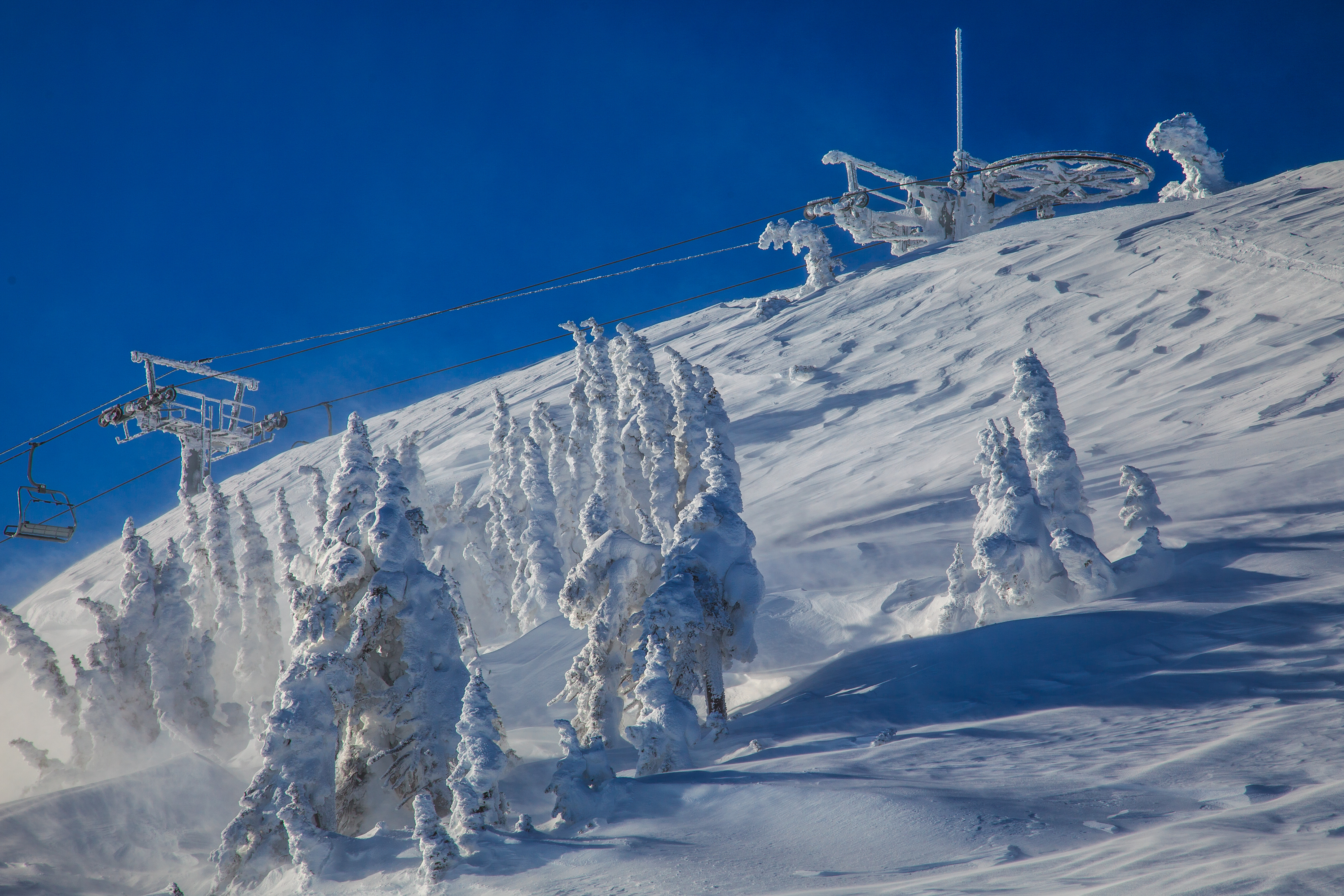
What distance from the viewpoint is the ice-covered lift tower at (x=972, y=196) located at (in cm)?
5831

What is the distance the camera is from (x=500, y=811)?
393 inches

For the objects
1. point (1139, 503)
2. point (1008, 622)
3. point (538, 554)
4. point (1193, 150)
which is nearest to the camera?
point (1008, 622)

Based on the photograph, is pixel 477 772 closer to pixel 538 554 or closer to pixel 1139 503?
pixel 1139 503

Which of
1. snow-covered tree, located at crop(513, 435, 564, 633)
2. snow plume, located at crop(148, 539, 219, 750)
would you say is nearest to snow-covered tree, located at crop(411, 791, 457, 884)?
snow-covered tree, located at crop(513, 435, 564, 633)

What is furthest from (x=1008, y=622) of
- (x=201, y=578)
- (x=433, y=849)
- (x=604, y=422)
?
(x=201, y=578)

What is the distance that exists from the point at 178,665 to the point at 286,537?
8.38m

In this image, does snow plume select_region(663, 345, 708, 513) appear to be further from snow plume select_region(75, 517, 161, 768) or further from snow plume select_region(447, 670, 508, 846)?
snow plume select_region(75, 517, 161, 768)

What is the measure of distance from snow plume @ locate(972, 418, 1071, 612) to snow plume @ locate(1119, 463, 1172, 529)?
3.66 m

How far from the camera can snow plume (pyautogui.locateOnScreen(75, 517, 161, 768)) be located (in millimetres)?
27062

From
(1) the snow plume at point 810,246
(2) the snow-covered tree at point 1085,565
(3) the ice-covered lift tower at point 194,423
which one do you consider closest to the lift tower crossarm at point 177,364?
(3) the ice-covered lift tower at point 194,423

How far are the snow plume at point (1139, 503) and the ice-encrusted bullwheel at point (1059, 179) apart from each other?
3985 cm

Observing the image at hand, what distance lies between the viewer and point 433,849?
832 cm

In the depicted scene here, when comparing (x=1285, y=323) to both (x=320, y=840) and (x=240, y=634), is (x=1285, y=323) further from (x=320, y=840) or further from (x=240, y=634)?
(x=240, y=634)

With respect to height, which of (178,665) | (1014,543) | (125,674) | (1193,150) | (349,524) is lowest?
(1014,543)
